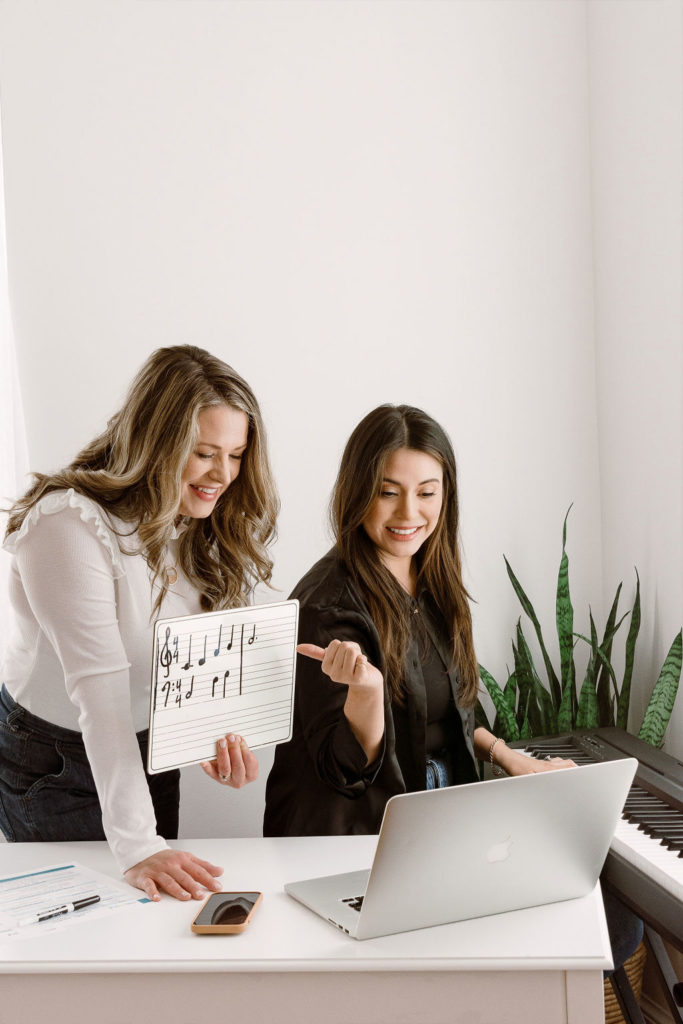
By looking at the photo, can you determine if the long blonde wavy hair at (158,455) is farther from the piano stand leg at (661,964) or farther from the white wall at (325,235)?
the piano stand leg at (661,964)

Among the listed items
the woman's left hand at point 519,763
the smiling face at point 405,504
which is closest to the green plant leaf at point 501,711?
the woman's left hand at point 519,763

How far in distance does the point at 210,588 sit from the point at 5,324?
3.95 feet

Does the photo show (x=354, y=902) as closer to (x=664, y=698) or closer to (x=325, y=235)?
A: (x=664, y=698)

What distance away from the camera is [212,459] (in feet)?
5.53

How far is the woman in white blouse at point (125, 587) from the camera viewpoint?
1469 millimetres

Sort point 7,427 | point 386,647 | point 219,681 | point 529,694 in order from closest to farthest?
point 219,681 < point 386,647 < point 7,427 < point 529,694

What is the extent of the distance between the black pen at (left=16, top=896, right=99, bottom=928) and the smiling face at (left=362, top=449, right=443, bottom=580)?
912 mm

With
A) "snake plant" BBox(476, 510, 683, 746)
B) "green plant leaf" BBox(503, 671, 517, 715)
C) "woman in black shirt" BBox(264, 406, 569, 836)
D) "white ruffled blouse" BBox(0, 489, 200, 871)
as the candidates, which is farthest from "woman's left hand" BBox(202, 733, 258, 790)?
"green plant leaf" BBox(503, 671, 517, 715)

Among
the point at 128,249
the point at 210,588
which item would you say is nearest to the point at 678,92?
the point at 128,249

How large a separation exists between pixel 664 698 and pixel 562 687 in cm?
36

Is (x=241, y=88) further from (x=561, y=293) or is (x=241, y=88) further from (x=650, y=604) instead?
(x=650, y=604)

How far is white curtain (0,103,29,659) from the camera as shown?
8.27 ft

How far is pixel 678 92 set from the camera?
2.40 metres

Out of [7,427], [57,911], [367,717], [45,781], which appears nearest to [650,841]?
[367,717]
